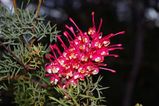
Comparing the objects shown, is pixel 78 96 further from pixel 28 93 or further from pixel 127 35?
pixel 127 35

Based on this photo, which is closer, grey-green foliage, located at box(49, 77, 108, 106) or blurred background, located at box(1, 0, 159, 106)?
grey-green foliage, located at box(49, 77, 108, 106)

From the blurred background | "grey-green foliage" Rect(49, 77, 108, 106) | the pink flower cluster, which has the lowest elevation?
"grey-green foliage" Rect(49, 77, 108, 106)

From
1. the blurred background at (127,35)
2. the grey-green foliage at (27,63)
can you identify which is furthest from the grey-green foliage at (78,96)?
the blurred background at (127,35)

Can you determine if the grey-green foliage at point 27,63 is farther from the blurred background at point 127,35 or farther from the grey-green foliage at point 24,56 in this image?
the blurred background at point 127,35

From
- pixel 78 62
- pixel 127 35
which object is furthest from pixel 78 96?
pixel 127 35

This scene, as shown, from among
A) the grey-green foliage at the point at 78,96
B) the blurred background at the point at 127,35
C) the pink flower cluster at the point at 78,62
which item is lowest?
the grey-green foliage at the point at 78,96

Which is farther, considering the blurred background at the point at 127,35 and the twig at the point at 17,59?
the blurred background at the point at 127,35

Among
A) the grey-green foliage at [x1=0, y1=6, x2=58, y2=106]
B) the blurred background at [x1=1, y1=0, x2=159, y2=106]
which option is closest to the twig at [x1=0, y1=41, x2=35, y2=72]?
the grey-green foliage at [x1=0, y1=6, x2=58, y2=106]

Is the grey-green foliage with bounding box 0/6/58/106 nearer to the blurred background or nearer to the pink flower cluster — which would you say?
the pink flower cluster
